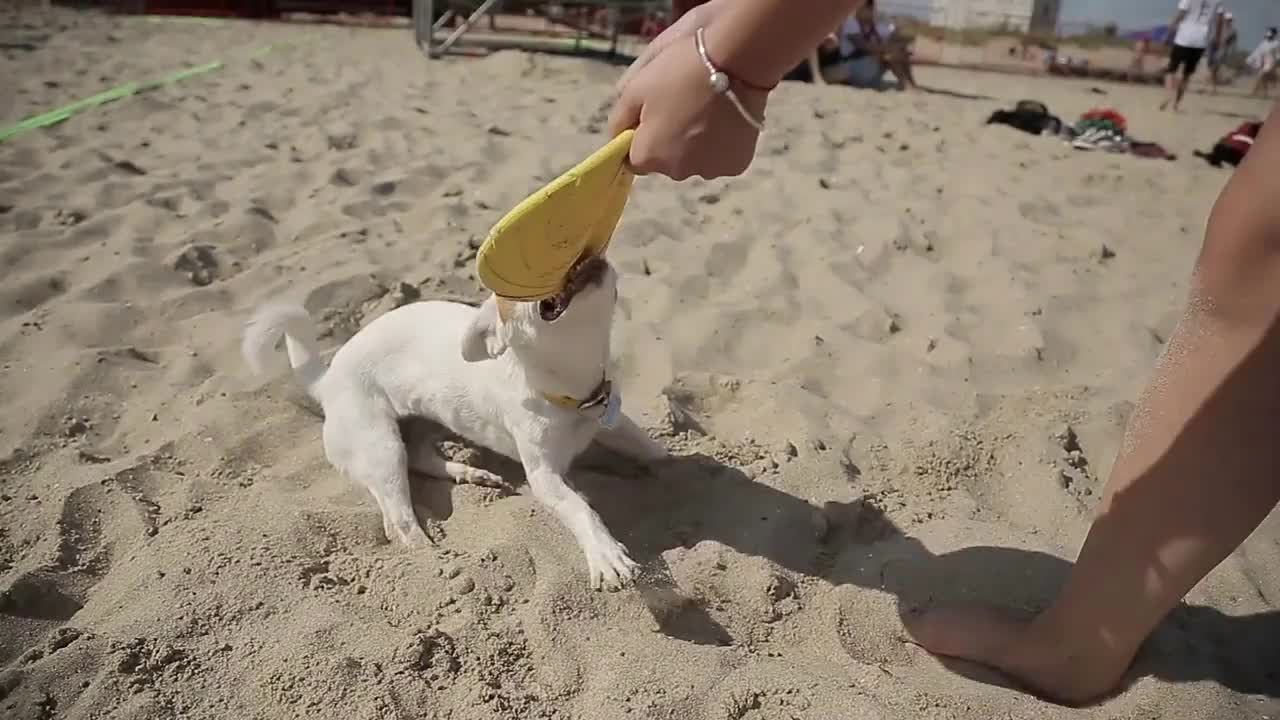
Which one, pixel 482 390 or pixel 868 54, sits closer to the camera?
pixel 482 390

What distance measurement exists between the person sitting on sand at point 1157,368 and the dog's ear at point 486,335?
592mm

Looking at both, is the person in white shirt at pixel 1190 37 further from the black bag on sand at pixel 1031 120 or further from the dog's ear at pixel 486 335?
the dog's ear at pixel 486 335

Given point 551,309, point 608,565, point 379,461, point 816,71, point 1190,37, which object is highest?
point 551,309

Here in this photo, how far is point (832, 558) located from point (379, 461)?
106 cm

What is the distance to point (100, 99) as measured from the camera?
5555 mm

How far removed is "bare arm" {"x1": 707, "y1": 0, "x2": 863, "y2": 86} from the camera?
128cm

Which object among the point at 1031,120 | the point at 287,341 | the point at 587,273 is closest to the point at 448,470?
the point at 287,341

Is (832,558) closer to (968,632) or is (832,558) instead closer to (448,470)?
(968,632)

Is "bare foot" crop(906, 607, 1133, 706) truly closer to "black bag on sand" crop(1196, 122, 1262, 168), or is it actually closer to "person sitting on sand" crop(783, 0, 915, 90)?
"black bag on sand" crop(1196, 122, 1262, 168)

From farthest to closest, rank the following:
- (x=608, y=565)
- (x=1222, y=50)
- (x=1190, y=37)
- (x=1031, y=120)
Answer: (x=1222, y=50) < (x=1190, y=37) < (x=1031, y=120) < (x=608, y=565)

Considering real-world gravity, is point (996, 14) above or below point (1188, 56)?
below

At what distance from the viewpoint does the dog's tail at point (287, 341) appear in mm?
2285

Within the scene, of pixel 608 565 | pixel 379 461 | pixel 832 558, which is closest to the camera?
pixel 608 565

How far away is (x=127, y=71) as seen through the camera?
6758mm
